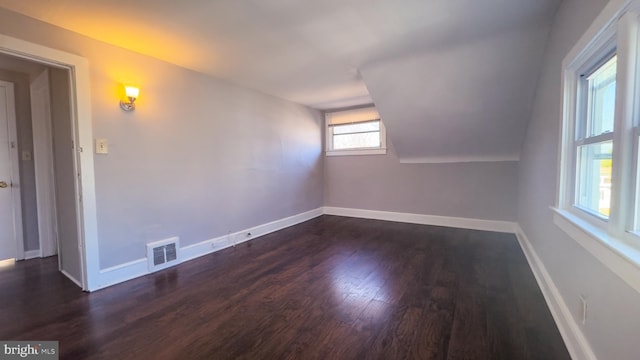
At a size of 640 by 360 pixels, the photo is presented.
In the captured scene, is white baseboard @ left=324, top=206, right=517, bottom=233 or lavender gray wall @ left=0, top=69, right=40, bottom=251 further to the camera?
white baseboard @ left=324, top=206, right=517, bottom=233

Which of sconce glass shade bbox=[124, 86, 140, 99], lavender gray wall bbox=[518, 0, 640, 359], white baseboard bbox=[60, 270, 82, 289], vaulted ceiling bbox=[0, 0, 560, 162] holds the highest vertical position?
vaulted ceiling bbox=[0, 0, 560, 162]

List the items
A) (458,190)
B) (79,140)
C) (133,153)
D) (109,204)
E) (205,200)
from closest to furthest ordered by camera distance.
Answer: (79,140), (109,204), (133,153), (205,200), (458,190)

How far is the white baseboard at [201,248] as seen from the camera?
259cm

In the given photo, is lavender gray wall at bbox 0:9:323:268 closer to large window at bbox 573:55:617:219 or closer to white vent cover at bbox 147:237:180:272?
white vent cover at bbox 147:237:180:272

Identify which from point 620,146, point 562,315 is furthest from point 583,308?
point 620,146

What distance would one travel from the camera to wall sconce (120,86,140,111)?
2.60 metres

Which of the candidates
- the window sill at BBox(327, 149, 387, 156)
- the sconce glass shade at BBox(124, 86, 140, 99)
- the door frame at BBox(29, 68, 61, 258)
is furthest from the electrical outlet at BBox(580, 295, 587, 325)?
the door frame at BBox(29, 68, 61, 258)

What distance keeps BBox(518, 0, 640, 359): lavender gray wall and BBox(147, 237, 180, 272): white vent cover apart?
345cm

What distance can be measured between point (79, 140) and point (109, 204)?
24.1 inches

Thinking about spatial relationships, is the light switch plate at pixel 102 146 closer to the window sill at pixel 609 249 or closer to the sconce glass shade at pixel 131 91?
the sconce glass shade at pixel 131 91

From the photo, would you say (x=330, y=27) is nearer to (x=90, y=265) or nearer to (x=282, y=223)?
(x=90, y=265)

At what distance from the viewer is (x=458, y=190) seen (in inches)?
183

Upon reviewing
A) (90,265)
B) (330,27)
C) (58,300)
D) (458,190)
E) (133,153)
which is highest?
(330,27)

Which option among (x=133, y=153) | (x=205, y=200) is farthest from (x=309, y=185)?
(x=133, y=153)
